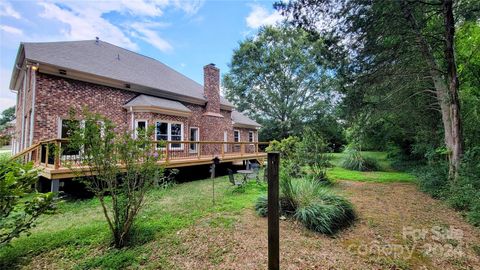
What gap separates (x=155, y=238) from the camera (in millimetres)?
3906

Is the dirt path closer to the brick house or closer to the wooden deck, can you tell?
the wooden deck

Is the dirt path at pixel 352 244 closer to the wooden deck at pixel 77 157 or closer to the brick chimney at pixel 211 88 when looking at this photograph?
the wooden deck at pixel 77 157

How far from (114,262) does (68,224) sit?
2754 mm

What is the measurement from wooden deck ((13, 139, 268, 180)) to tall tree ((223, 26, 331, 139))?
9247mm

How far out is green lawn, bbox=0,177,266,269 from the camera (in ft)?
10.6

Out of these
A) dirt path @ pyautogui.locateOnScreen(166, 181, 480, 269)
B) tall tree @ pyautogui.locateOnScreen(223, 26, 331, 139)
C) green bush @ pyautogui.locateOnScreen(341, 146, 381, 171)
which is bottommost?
dirt path @ pyautogui.locateOnScreen(166, 181, 480, 269)

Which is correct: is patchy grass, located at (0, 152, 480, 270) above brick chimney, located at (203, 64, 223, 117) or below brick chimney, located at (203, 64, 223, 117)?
below

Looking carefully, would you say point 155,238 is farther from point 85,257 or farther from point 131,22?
point 131,22

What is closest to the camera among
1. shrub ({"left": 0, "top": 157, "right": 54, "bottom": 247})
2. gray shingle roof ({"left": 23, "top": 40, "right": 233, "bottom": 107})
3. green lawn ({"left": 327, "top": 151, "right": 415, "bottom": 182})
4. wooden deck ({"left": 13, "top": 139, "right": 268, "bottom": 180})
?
shrub ({"left": 0, "top": 157, "right": 54, "bottom": 247})

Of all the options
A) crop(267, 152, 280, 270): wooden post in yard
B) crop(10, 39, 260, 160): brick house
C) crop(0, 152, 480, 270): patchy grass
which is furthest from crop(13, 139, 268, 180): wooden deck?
crop(267, 152, 280, 270): wooden post in yard

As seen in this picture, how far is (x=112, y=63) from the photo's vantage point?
11.8 m

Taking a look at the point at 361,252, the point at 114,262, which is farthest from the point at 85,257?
the point at 361,252

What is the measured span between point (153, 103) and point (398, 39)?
420 inches

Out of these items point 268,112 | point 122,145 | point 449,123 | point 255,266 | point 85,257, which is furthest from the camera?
point 268,112
